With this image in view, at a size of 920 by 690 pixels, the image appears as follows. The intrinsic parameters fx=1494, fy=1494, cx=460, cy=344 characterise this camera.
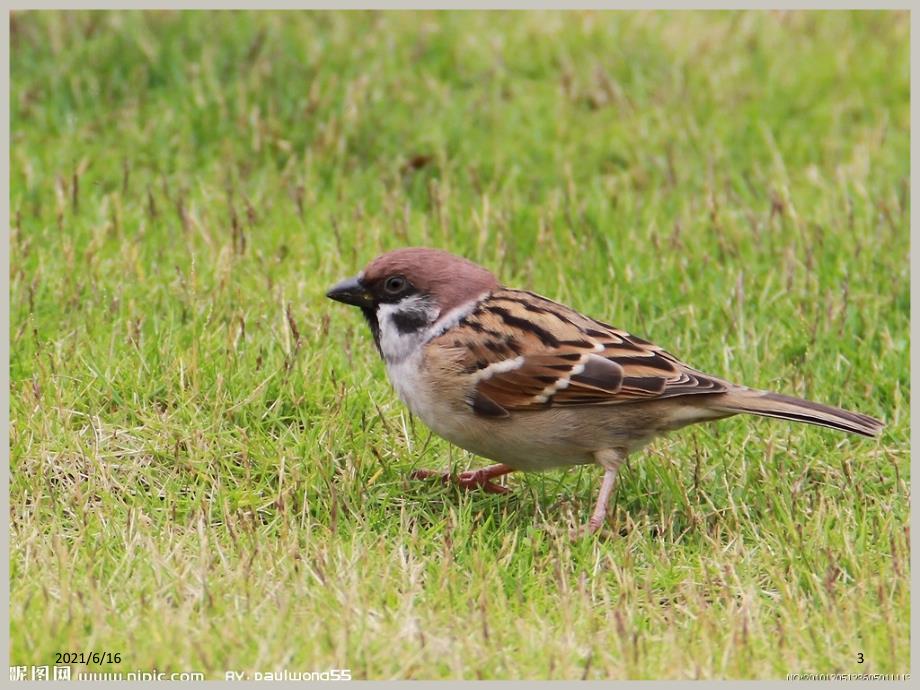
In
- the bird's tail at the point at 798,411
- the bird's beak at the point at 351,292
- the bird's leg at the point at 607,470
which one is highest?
the bird's beak at the point at 351,292

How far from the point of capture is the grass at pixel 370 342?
471cm

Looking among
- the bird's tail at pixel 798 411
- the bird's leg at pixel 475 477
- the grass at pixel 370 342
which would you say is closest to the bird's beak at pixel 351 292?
the grass at pixel 370 342

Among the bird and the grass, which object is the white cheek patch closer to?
the bird

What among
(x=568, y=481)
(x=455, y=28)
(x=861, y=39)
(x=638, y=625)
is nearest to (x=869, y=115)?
(x=861, y=39)

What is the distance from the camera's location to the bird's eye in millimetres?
5652

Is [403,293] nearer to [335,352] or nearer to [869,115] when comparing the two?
[335,352]

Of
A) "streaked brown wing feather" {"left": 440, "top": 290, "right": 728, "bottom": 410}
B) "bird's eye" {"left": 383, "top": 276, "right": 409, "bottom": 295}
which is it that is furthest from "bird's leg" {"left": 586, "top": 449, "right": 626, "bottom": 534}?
"bird's eye" {"left": 383, "top": 276, "right": 409, "bottom": 295}

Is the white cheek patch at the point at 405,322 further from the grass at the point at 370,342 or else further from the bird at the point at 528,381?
the grass at the point at 370,342

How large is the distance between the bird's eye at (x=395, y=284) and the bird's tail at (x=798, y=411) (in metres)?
1.28

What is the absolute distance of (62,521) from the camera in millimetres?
5242

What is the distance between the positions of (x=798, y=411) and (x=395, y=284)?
5.12ft

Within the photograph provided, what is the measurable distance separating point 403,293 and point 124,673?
6.28ft

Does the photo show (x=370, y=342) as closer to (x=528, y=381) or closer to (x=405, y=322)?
(x=405, y=322)

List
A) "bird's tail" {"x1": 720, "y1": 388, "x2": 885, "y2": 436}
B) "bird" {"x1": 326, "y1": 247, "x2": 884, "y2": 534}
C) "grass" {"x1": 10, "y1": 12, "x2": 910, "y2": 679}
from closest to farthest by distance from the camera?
"grass" {"x1": 10, "y1": 12, "x2": 910, "y2": 679}, "bird's tail" {"x1": 720, "y1": 388, "x2": 885, "y2": 436}, "bird" {"x1": 326, "y1": 247, "x2": 884, "y2": 534}
